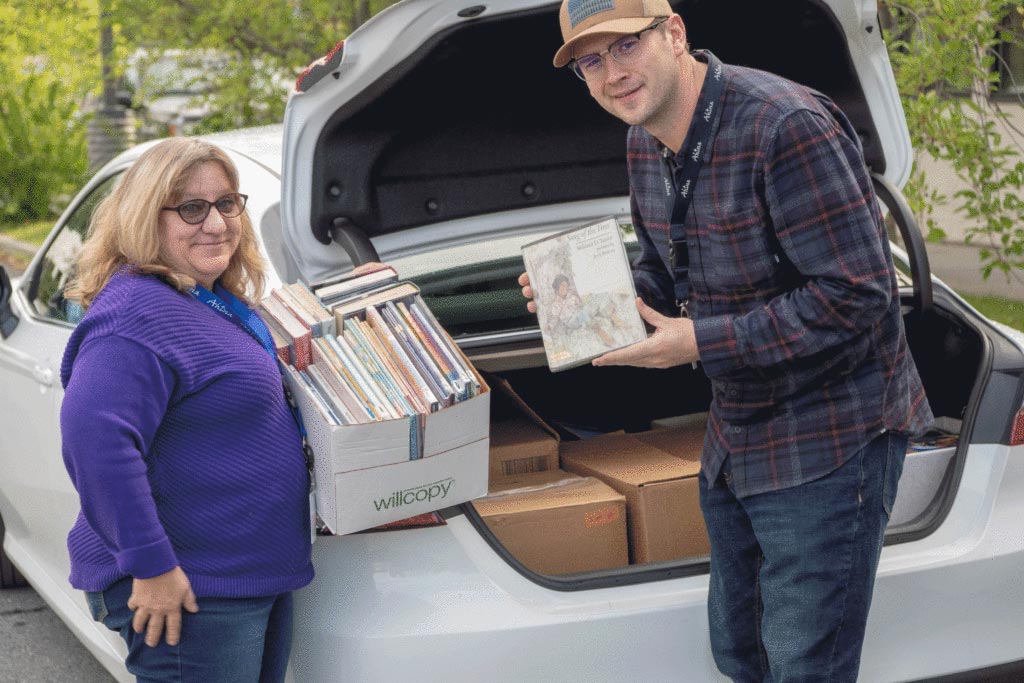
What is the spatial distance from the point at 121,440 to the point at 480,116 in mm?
1520

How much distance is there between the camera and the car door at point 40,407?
11.1 feet

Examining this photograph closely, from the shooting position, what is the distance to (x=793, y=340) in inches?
87.4

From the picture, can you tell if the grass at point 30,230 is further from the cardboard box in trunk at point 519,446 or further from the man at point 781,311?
the man at point 781,311

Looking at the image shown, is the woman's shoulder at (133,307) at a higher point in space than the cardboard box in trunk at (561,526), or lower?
higher

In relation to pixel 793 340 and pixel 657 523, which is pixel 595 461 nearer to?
pixel 657 523

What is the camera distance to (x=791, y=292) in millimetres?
2256

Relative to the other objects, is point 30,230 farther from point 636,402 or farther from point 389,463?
point 389,463

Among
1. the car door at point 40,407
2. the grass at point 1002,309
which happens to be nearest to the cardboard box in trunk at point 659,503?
the car door at point 40,407

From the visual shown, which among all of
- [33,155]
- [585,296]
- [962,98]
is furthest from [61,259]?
[33,155]

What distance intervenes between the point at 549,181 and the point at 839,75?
0.83 m

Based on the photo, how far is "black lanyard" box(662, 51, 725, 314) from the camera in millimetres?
2277

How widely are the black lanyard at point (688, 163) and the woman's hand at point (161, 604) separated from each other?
1.07 metres

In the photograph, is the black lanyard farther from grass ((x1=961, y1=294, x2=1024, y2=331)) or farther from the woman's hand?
grass ((x1=961, y1=294, x2=1024, y2=331))

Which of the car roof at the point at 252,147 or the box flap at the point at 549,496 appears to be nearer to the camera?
the box flap at the point at 549,496
